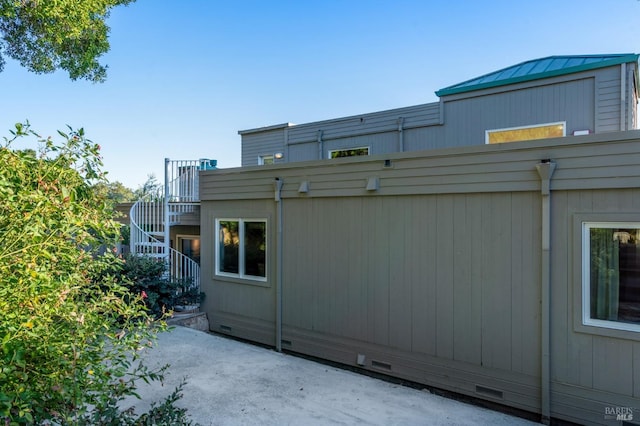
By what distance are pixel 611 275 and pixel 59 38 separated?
369 inches

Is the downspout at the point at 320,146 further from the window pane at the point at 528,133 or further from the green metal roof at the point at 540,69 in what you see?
the window pane at the point at 528,133

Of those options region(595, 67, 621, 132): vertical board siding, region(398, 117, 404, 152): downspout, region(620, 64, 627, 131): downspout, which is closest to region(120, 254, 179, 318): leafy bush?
region(398, 117, 404, 152): downspout

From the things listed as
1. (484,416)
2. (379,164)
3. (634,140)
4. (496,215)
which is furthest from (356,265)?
(634,140)

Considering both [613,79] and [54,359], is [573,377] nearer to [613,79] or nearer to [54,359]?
[54,359]

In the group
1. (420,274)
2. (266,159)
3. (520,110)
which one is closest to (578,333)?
(420,274)

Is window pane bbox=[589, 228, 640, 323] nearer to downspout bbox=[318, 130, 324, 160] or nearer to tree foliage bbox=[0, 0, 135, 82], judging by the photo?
downspout bbox=[318, 130, 324, 160]

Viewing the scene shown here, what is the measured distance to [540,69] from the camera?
6.70 meters

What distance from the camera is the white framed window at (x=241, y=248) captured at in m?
6.03

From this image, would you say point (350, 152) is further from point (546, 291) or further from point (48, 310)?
point (48, 310)

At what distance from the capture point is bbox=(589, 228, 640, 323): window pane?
3.35 metres

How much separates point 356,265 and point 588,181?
265cm

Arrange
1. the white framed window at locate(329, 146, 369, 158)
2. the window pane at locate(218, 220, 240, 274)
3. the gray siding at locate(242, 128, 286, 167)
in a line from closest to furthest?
the window pane at locate(218, 220, 240, 274) < the white framed window at locate(329, 146, 369, 158) < the gray siding at locate(242, 128, 286, 167)

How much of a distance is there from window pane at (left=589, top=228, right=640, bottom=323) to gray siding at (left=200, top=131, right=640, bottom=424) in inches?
5.9

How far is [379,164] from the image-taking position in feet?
15.8
